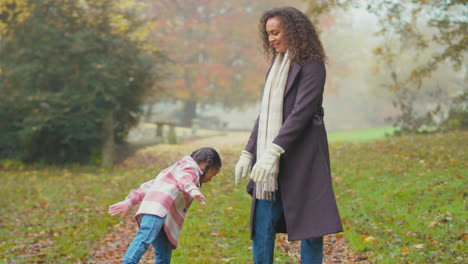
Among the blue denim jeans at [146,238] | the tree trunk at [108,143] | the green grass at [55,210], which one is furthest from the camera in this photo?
the tree trunk at [108,143]

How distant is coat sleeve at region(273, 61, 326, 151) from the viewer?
2.91m

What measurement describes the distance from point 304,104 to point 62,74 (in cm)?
1260

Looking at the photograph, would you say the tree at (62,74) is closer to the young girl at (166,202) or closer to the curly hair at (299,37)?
the young girl at (166,202)

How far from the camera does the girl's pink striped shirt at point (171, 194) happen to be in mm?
3289

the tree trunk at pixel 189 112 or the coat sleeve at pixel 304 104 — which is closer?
the coat sleeve at pixel 304 104

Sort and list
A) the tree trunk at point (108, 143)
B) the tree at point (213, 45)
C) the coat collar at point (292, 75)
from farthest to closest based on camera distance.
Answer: the tree at point (213, 45)
the tree trunk at point (108, 143)
the coat collar at point (292, 75)

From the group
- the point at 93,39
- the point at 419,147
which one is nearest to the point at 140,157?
the point at 93,39

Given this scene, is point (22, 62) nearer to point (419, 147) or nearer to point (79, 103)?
point (79, 103)

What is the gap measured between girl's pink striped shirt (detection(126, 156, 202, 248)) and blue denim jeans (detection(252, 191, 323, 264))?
1.63ft

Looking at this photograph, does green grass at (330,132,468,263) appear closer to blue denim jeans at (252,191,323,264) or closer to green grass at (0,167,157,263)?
blue denim jeans at (252,191,323,264)

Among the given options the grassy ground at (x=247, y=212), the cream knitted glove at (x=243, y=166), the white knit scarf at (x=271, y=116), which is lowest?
the grassy ground at (x=247, y=212)

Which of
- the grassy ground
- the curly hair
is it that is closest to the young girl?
the curly hair

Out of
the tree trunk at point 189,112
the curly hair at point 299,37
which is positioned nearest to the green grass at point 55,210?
the curly hair at point 299,37

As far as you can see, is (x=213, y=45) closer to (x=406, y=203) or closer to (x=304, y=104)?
(x=406, y=203)
